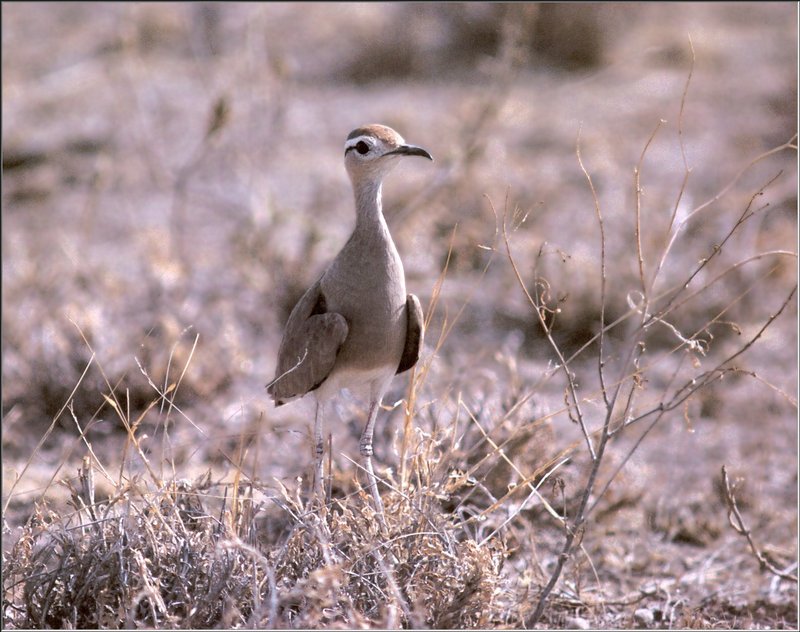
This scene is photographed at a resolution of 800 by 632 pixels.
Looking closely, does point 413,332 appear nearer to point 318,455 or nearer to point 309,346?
point 309,346

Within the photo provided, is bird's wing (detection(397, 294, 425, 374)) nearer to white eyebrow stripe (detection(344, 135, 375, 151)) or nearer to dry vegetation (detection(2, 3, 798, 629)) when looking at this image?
dry vegetation (detection(2, 3, 798, 629))

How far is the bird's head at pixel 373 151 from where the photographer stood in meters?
2.96

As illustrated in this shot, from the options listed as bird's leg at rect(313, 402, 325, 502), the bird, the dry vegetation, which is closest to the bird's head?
the bird

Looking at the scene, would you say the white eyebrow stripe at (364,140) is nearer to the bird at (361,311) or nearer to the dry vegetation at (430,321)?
the bird at (361,311)

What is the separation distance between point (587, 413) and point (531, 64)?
5.37 metres

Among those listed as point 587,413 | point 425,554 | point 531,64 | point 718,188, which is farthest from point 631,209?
point 425,554

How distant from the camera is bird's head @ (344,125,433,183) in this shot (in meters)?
2.96

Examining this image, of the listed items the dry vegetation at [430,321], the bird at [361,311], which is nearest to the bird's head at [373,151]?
the bird at [361,311]

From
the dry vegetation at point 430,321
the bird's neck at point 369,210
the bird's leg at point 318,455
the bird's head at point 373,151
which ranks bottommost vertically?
the dry vegetation at point 430,321

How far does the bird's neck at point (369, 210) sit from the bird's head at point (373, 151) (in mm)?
32

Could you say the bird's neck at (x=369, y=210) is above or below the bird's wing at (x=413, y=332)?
above

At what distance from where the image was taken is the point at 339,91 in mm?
9031

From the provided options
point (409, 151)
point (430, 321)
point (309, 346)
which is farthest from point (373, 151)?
point (430, 321)

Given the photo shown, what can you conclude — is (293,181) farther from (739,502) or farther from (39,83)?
(739,502)
